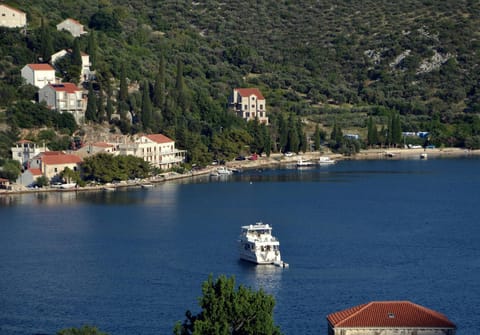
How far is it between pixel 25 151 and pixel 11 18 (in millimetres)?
18399

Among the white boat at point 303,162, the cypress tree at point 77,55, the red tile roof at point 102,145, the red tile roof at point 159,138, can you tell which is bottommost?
the white boat at point 303,162

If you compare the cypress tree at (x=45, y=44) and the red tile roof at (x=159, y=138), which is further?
the cypress tree at (x=45, y=44)

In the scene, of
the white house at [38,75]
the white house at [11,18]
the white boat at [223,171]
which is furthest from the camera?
the white house at [11,18]

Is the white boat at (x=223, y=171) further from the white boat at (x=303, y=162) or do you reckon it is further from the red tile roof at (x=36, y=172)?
the red tile roof at (x=36, y=172)

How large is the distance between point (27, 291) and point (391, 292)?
510 inches

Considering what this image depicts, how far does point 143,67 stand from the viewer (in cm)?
10544

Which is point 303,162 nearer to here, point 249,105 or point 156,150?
point 156,150

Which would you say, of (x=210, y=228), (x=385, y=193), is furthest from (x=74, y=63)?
(x=210, y=228)

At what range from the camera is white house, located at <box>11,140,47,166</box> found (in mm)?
84500

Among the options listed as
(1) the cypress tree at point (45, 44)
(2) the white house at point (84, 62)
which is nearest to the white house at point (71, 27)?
(1) the cypress tree at point (45, 44)

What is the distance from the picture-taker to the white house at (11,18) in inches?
3932

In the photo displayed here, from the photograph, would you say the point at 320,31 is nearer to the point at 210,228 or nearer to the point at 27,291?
the point at 210,228

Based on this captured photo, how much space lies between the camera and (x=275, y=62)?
131 metres

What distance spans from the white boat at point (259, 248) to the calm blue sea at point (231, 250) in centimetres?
54
